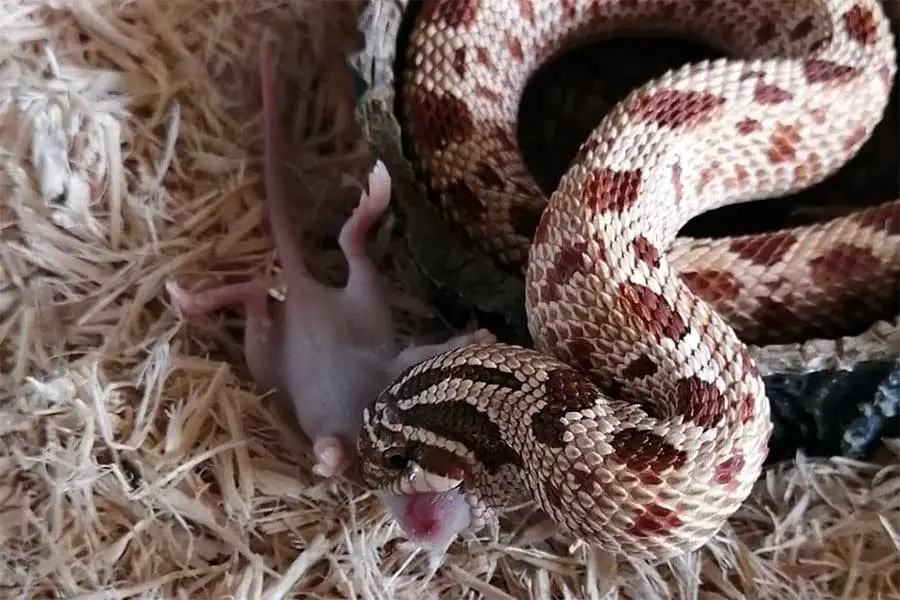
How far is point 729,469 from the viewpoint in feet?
5.00

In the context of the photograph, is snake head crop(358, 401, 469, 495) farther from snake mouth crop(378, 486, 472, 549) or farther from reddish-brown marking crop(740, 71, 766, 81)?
reddish-brown marking crop(740, 71, 766, 81)

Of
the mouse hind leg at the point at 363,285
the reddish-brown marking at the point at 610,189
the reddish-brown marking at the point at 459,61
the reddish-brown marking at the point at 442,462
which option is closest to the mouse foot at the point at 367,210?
the mouse hind leg at the point at 363,285

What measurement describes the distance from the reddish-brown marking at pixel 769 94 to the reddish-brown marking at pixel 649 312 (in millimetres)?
475

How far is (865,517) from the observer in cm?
182

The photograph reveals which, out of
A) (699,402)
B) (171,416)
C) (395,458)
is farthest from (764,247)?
(171,416)

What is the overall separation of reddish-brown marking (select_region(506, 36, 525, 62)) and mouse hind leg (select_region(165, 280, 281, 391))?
66 cm

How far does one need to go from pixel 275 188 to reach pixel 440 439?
70 cm

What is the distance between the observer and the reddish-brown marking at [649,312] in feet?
5.21

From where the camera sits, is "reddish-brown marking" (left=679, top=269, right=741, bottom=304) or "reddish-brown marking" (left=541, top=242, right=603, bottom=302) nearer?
"reddish-brown marking" (left=541, top=242, right=603, bottom=302)

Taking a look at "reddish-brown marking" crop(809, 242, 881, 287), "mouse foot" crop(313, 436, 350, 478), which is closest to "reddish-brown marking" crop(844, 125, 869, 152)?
"reddish-brown marking" crop(809, 242, 881, 287)

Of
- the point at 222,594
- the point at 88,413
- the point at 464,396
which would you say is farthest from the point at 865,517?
the point at 88,413

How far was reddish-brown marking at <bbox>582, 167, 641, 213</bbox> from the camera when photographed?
1.68m

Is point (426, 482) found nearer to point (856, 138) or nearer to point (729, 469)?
point (729, 469)

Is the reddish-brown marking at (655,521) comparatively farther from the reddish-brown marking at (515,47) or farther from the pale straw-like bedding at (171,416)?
the reddish-brown marking at (515,47)
